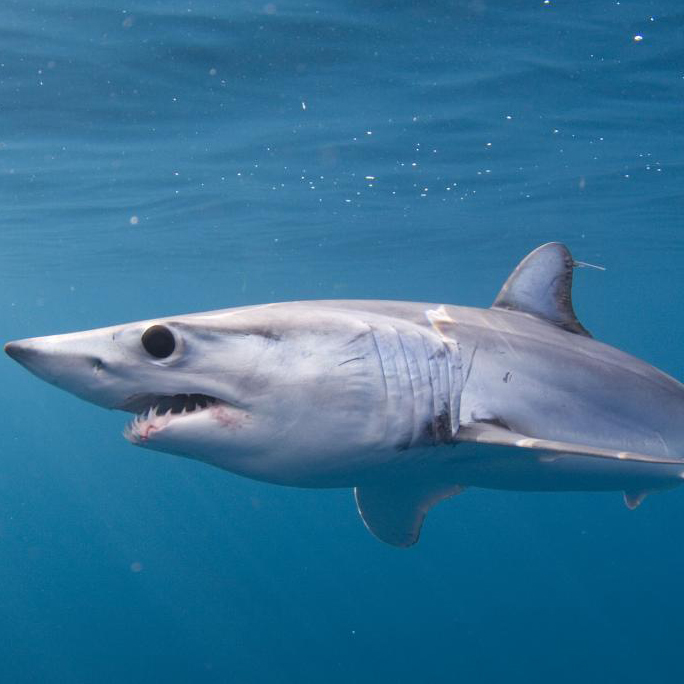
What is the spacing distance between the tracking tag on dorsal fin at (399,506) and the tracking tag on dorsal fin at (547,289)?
1415 mm

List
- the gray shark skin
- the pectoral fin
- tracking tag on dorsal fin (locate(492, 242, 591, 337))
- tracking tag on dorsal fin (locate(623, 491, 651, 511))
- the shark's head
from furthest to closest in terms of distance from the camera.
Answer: tracking tag on dorsal fin (locate(623, 491, 651, 511)), tracking tag on dorsal fin (locate(492, 242, 591, 337)), the pectoral fin, the gray shark skin, the shark's head

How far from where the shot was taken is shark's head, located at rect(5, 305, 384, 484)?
2.59 m

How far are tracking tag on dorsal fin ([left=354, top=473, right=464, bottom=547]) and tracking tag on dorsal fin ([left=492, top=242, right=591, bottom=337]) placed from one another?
4.64 ft

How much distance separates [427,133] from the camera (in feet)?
46.4

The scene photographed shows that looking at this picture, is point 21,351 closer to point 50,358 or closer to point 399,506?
point 50,358

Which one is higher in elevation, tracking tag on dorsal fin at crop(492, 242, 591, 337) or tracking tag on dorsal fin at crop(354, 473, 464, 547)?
tracking tag on dorsal fin at crop(492, 242, 591, 337)

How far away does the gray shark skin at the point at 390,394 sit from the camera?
8.84ft

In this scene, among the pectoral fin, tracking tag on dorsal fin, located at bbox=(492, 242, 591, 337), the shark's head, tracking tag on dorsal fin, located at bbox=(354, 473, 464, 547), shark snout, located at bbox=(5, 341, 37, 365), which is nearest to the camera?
shark snout, located at bbox=(5, 341, 37, 365)

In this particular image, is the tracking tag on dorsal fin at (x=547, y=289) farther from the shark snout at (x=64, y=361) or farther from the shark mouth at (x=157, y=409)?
the shark snout at (x=64, y=361)

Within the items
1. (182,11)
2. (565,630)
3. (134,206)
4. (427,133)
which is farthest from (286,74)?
(565,630)

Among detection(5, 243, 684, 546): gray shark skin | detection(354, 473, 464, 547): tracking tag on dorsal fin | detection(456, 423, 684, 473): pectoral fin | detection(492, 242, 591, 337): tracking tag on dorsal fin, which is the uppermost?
detection(492, 242, 591, 337): tracking tag on dorsal fin

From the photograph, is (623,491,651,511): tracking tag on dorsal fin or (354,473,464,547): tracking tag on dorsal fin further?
(623,491,651,511): tracking tag on dorsal fin

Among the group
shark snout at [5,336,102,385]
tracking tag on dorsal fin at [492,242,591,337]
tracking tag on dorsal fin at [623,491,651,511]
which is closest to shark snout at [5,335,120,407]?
shark snout at [5,336,102,385]

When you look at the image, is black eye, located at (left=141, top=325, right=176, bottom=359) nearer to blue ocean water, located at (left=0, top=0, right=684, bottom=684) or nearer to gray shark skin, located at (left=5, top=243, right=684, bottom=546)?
gray shark skin, located at (left=5, top=243, right=684, bottom=546)
